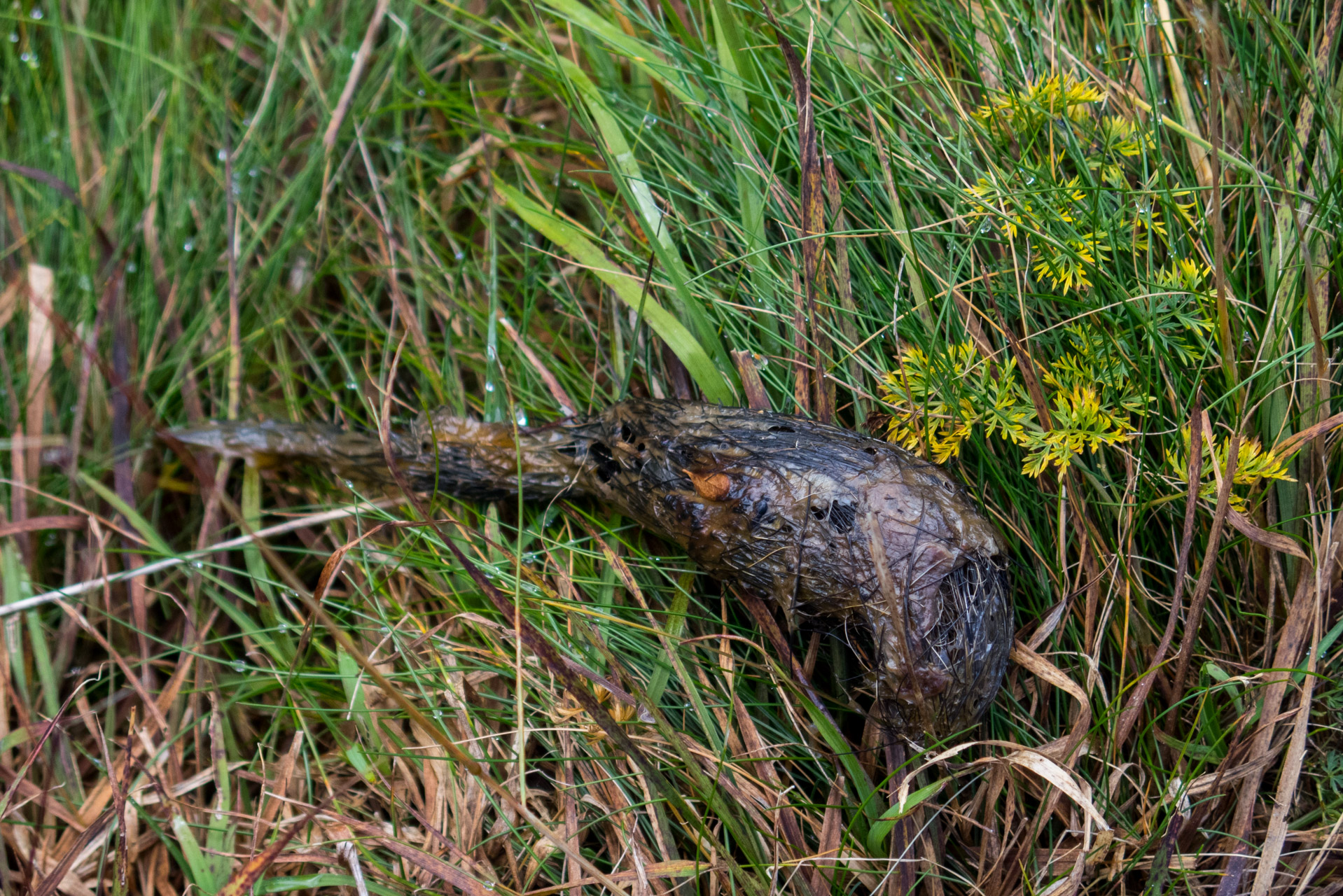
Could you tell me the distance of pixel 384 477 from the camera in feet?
8.02

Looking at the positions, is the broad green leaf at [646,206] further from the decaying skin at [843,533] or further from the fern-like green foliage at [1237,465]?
the fern-like green foliage at [1237,465]

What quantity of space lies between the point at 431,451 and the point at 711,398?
2.72 ft

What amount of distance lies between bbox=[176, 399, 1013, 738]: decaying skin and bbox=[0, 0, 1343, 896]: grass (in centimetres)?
15

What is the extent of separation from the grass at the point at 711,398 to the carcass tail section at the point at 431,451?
0.36 ft

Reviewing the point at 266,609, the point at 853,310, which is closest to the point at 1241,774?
the point at 853,310

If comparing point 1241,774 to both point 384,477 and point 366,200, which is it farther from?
point 366,200

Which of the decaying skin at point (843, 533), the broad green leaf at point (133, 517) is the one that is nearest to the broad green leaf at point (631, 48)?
the decaying skin at point (843, 533)

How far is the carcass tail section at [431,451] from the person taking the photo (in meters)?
2.23

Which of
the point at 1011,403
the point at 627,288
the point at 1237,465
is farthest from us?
the point at 627,288

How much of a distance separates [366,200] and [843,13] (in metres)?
1.69

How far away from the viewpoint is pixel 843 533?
180cm

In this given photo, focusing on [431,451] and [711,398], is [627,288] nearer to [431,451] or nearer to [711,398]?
[711,398]

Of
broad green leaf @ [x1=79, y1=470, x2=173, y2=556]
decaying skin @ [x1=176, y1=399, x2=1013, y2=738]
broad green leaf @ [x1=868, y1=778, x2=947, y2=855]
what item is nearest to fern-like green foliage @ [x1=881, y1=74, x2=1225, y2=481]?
decaying skin @ [x1=176, y1=399, x2=1013, y2=738]

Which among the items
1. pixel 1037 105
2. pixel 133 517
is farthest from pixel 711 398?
pixel 133 517
